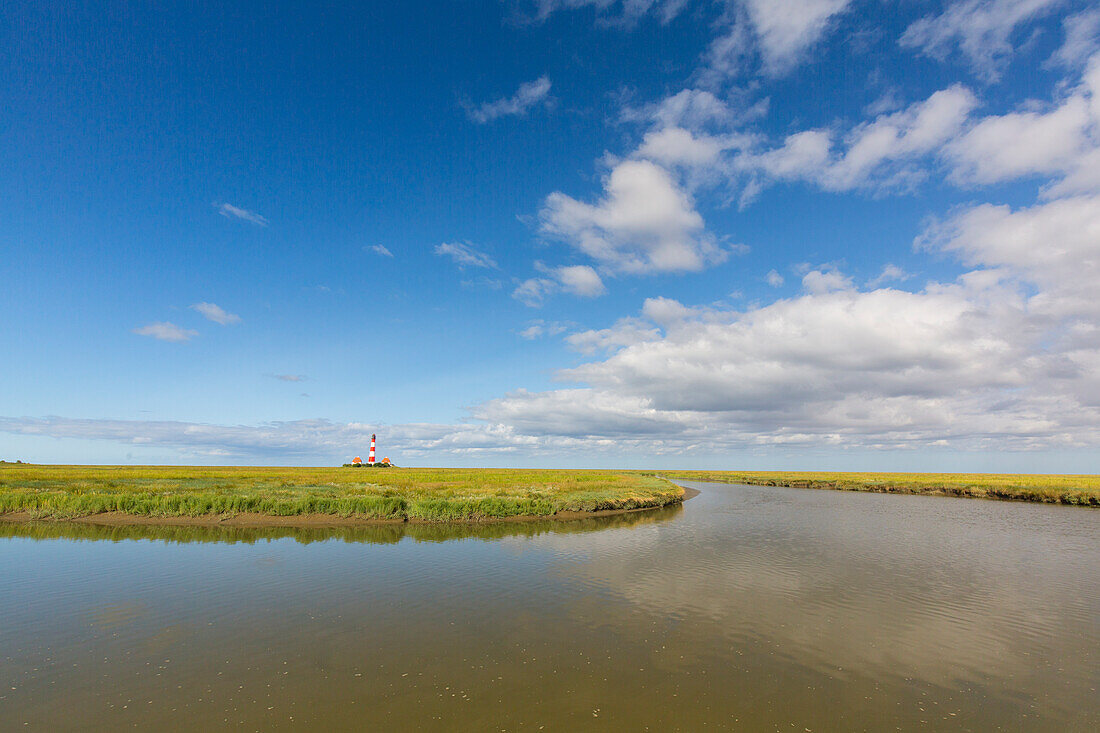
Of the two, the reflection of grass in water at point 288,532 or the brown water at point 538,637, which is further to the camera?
the reflection of grass in water at point 288,532

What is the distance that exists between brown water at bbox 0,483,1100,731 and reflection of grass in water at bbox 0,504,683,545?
1.47 m

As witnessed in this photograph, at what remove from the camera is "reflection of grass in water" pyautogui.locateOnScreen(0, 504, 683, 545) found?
2942 cm

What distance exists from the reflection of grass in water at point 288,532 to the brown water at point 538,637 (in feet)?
4.81

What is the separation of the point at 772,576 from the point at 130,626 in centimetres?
2422

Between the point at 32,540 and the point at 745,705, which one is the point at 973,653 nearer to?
the point at 745,705

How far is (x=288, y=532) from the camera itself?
106ft

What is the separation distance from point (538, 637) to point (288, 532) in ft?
82.1

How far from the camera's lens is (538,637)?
1428 centimetres

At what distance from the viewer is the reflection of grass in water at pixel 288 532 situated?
2942 cm

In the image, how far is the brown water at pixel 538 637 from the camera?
10141 mm

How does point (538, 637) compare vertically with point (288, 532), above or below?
above

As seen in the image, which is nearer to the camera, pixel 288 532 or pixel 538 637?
pixel 538 637

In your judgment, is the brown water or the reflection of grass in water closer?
the brown water

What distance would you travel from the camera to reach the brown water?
10.1m
